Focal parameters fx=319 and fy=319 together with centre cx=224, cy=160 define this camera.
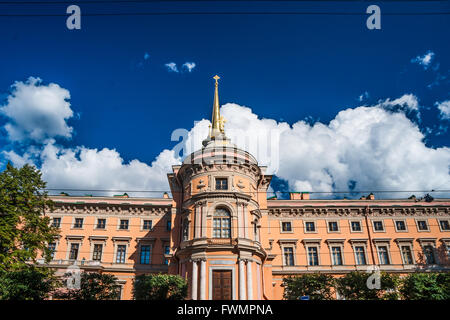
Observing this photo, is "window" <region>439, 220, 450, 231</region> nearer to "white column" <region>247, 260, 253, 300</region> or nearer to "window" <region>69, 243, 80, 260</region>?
"white column" <region>247, 260, 253, 300</region>

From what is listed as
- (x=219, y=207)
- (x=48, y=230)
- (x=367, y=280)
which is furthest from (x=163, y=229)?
(x=367, y=280)

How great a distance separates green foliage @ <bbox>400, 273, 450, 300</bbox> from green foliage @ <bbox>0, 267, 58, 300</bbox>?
101 ft

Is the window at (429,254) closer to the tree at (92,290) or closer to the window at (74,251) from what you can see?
the tree at (92,290)

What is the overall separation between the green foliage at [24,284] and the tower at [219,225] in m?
11.4

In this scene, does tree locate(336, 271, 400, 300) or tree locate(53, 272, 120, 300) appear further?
tree locate(336, 271, 400, 300)

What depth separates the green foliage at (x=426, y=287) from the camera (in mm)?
26938

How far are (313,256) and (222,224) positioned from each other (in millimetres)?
15461

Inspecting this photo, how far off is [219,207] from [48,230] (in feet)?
50.9

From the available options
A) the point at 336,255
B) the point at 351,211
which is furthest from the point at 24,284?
the point at 351,211

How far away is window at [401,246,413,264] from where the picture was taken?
3950 cm

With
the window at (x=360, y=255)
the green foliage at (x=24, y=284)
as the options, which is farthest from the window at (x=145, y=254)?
the window at (x=360, y=255)

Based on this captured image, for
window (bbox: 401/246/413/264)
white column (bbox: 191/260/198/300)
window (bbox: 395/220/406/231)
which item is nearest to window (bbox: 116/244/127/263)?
white column (bbox: 191/260/198/300)

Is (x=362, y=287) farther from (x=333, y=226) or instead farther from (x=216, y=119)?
(x=216, y=119)
